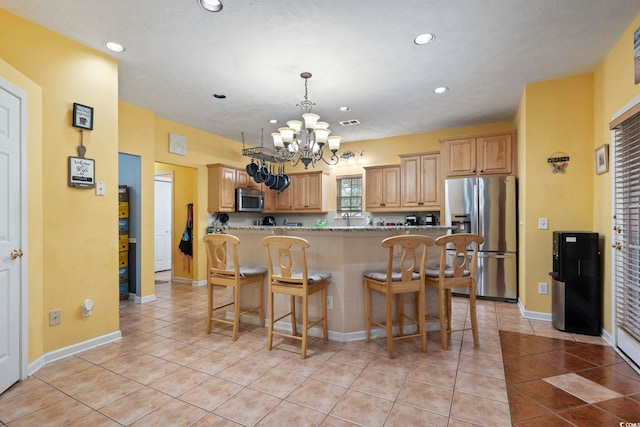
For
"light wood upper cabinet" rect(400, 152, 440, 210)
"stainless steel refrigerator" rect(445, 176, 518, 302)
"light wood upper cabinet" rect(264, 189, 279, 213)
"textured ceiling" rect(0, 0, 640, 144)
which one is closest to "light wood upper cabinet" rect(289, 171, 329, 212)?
"light wood upper cabinet" rect(264, 189, 279, 213)

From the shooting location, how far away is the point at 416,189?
557 centimetres

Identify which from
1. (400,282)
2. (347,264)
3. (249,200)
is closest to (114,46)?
(347,264)

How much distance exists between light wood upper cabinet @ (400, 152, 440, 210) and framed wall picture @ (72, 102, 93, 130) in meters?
4.53

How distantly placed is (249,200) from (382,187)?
2.62m

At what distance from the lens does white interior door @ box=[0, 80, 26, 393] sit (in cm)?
214

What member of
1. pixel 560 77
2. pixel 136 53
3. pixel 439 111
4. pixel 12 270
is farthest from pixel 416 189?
pixel 12 270

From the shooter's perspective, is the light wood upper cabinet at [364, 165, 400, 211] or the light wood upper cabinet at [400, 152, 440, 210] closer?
the light wood upper cabinet at [400, 152, 440, 210]

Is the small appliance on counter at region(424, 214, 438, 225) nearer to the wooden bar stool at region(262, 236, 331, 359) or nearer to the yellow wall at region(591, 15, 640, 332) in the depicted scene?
the yellow wall at region(591, 15, 640, 332)

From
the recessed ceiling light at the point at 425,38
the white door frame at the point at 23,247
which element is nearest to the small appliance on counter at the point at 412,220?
the recessed ceiling light at the point at 425,38

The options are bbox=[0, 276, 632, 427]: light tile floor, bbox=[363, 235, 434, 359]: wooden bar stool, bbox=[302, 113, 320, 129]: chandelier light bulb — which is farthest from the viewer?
bbox=[302, 113, 320, 129]: chandelier light bulb

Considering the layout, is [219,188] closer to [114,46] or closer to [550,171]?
[114,46]

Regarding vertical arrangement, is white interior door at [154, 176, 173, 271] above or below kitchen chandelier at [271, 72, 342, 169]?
below

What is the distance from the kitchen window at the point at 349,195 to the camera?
6512 mm

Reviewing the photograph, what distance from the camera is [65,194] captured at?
2.71 meters
